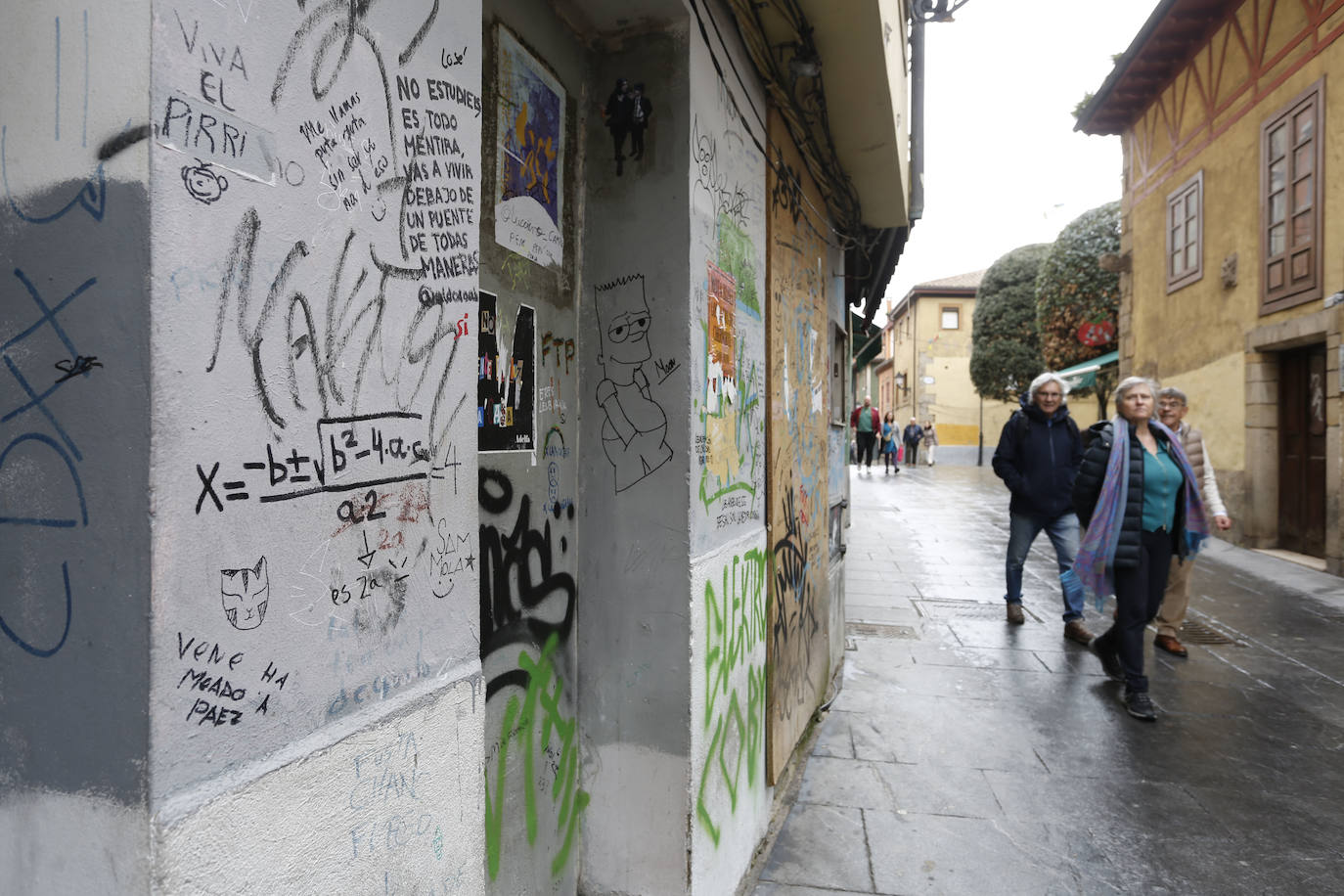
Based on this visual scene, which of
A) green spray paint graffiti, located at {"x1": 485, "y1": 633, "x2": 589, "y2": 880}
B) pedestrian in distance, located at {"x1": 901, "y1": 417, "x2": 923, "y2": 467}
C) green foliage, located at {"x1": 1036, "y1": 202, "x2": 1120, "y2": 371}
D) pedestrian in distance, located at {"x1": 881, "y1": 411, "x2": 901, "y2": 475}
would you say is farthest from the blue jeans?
pedestrian in distance, located at {"x1": 901, "y1": 417, "x2": 923, "y2": 467}

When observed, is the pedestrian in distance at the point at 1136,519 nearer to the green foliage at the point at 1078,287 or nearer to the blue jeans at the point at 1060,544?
the blue jeans at the point at 1060,544

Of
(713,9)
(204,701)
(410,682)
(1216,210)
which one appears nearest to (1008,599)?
(713,9)

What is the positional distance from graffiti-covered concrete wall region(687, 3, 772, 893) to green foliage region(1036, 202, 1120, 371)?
18.7 meters

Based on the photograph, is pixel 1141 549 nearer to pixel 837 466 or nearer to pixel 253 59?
pixel 837 466

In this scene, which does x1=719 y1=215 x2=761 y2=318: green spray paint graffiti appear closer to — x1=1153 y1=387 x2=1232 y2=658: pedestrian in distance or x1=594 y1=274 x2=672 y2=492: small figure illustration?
x1=594 y1=274 x2=672 y2=492: small figure illustration

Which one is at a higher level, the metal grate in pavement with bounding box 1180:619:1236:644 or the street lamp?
the street lamp

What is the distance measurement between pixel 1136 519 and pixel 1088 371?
15.9m

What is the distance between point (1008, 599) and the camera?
21.7 ft

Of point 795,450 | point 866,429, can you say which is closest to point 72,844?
point 795,450

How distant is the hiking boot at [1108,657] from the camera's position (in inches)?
196

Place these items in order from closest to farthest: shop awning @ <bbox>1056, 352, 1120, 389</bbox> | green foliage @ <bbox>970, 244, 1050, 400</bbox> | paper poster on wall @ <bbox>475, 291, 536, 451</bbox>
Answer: paper poster on wall @ <bbox>475, 291, 536, 451</bbox> → shop awning @ <bbox>1056, 352, 1120, 389</bbox> → green foliage @ <bbox>970, 244, 1050, 400</bbox>

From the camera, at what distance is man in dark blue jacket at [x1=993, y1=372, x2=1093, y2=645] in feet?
19.9

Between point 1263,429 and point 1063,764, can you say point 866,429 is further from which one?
point 1063,764

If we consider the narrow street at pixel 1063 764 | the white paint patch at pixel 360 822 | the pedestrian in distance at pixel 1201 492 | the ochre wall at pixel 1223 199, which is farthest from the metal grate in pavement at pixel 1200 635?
the white paint patch at pixel 360 822
